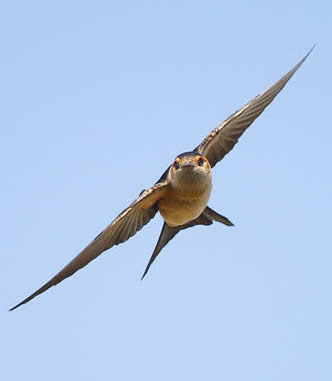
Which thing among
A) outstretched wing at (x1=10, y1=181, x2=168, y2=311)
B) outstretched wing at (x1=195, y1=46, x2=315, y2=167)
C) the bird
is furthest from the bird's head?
outstretched wing at (x1=195, y1=46, x2=315, y2=167)

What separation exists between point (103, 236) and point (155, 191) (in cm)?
89

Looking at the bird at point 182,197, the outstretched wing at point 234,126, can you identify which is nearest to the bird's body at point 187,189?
the bird at point 182,197

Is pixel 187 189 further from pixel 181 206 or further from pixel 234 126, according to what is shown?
pixel 234 126

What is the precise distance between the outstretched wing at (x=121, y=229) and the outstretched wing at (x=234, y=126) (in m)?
1.01

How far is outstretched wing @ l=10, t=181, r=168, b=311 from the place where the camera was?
41.1ft

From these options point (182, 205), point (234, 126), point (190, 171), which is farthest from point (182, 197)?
point (234, 126)

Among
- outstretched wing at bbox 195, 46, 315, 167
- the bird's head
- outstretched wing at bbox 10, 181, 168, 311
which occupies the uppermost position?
outstretched wing at bbox 195, 46, 315, 167

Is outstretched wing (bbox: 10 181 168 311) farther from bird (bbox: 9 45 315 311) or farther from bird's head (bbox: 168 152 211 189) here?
bird's head (bbox: 168 152 211 189)

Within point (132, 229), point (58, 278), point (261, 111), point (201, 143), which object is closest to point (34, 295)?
point (58, 278)

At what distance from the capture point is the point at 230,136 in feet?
46.2

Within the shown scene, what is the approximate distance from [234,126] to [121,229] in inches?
86.6

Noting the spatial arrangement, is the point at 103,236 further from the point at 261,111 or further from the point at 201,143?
the point at 261,111

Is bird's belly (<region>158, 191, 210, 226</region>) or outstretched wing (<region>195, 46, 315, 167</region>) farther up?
outstretched wing (<region>195, 46, 315, 167</region>)

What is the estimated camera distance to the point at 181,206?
1302 centimetres
